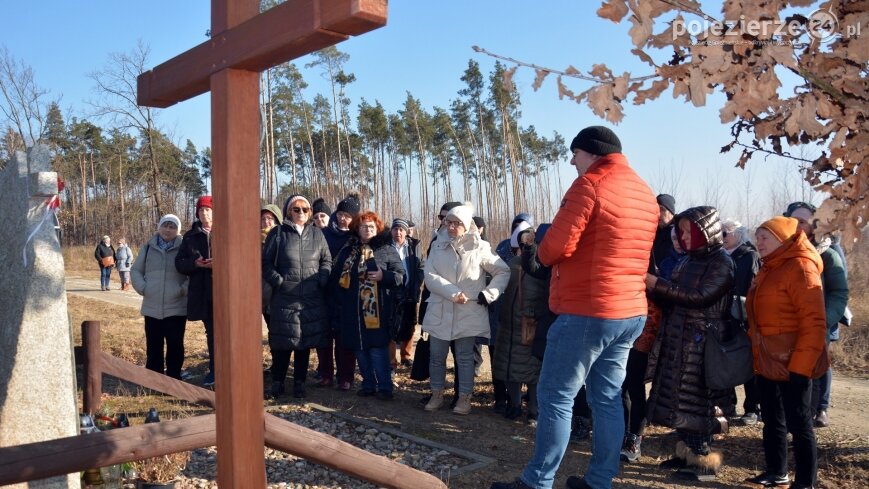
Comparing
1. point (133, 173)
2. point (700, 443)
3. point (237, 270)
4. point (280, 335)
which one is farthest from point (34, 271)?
→ point (133, 173)

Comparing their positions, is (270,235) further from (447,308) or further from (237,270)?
(237,270)

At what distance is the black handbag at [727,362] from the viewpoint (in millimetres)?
4543

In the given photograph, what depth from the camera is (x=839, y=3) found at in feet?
5.16

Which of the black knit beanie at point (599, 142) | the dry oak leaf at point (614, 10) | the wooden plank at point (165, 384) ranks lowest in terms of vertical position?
the wooden plank at point (165, 384)

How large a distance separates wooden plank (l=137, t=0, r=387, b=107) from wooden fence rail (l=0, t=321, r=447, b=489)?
4.21ft

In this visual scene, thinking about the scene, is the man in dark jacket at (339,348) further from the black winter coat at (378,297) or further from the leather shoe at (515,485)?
the leather shoe at (515,485)

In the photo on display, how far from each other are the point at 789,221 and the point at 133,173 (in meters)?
45.5

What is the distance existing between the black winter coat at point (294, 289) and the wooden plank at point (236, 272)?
4.21 meters

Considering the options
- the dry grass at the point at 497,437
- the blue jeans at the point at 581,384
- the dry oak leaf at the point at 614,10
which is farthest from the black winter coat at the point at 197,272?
the dry oak leaf at the point at 614,10

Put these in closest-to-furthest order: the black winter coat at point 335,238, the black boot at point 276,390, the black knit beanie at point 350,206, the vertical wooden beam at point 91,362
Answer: the vertical wooden beam at point 91,362
the black boot at point 276,390
the black knit beanie at point 350,206
the black winter coat at point 335,238

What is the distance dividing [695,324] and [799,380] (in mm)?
701

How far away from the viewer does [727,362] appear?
4.57 metres

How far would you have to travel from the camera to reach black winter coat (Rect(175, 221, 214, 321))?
689 centimetres

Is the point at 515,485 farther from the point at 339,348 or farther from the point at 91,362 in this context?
the point at 339,348
